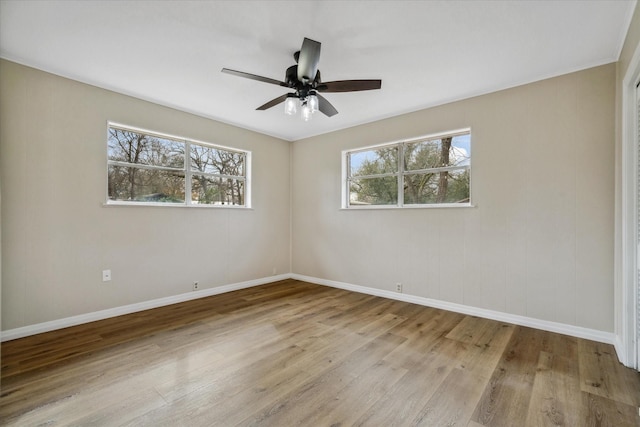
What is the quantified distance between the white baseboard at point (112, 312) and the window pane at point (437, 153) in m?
3.15

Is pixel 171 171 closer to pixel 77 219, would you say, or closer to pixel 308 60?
pixel 77 219

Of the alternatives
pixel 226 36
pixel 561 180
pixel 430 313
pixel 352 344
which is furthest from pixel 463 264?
pixel 226 36

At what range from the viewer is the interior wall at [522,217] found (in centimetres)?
270

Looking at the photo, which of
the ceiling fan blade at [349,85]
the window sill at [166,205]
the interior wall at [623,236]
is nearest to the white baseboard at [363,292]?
the interior wall at [623,236]

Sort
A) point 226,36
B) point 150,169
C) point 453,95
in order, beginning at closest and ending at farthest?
1. point 226,36
2. point 453,95
3. point 150,169

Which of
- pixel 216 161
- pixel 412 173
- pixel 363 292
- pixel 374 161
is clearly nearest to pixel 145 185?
pixel 216 161

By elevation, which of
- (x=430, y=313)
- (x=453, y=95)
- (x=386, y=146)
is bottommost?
(x=430, y=313)

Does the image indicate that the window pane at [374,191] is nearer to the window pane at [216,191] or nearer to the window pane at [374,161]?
the window pane at [374,161]

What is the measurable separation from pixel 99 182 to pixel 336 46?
Answer: 293cm

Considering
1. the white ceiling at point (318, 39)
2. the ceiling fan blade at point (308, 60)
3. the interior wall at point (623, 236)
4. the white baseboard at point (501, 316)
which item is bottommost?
the white baseboard at point (501, 316)

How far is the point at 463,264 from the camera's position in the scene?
3451 mm

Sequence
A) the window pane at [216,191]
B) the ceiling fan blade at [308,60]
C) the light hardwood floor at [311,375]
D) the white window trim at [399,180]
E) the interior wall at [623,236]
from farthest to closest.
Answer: the window pane at [216,191] → the white window trim at [399,180] → the interior wall at [623,236] → the ceiling fan blade at [308,60] → the light hardwood floor at [311,375]

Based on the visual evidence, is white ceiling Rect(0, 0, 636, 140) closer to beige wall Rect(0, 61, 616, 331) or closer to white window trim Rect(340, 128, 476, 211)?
beige wall Rect(0, 61, 616, 331)

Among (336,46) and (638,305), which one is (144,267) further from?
(638,305)
